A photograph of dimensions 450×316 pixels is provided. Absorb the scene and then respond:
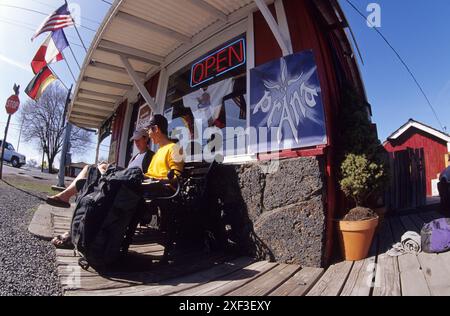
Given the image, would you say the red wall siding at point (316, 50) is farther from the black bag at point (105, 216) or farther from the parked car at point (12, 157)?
the parked car at point (12, 157)

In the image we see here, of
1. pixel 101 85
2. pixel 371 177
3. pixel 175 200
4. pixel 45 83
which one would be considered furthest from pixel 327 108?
pixel 45 83

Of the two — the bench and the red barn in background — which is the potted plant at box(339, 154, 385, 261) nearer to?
the bench

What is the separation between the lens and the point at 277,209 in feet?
7.79

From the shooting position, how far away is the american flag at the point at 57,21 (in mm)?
5593

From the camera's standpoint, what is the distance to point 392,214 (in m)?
4.22

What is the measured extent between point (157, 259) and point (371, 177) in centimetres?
214

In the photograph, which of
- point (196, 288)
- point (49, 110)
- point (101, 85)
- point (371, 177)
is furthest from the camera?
point (49, 110)

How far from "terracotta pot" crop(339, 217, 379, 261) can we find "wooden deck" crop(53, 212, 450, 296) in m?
0.08

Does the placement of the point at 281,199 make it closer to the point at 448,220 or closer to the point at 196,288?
the point at 196,288

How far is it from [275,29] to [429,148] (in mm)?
13567

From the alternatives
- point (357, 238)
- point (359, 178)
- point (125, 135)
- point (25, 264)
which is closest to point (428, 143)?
point (359, 178)

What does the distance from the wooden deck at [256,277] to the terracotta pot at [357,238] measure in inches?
3.0

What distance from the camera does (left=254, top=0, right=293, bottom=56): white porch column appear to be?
262 centimetres
